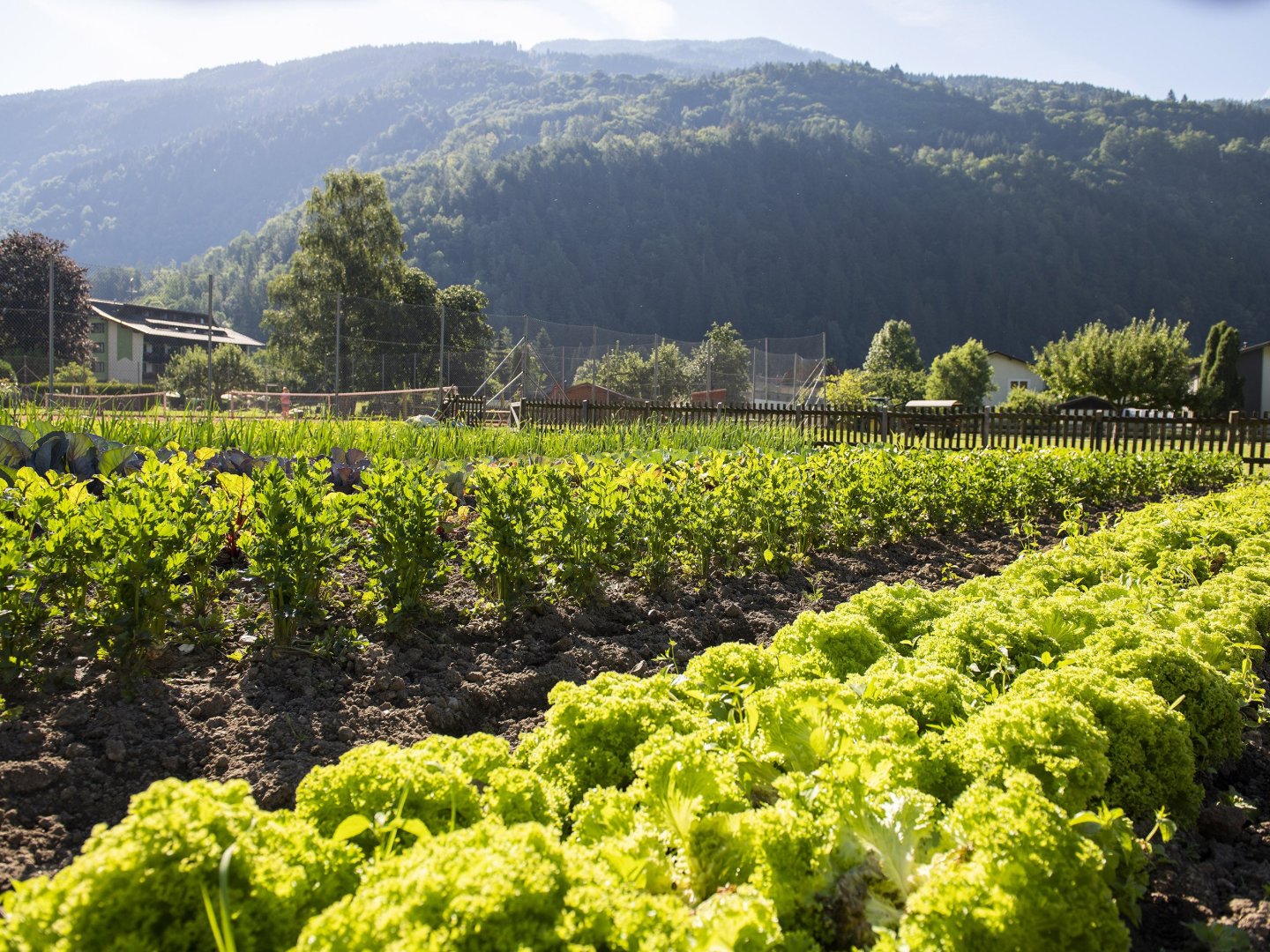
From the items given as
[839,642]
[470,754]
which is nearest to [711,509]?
[839,642]

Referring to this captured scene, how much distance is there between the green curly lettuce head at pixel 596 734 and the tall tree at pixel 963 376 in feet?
193

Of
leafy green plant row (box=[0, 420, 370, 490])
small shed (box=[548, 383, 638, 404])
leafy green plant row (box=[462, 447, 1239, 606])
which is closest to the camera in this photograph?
leafy green plant row (box=[462, 447, 1239, 606])

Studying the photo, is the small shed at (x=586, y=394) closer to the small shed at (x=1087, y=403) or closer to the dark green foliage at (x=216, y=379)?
the dark green foliage at (x=216, y=379)

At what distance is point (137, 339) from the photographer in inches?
1633

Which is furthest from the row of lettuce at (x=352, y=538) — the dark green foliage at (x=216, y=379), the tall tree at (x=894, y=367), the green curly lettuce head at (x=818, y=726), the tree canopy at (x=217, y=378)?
the tall tree at (x=894, y=367)

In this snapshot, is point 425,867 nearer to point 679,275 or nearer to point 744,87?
point 679,275

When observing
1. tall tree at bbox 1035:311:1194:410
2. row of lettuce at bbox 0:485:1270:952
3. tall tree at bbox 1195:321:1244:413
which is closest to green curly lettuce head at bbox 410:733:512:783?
row of lettuce at bbox 0:485:1270:952

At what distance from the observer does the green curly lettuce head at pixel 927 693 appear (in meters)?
2.12

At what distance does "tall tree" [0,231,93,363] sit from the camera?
43.7 ft

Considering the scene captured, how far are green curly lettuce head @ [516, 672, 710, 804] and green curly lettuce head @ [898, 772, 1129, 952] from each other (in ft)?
2.13

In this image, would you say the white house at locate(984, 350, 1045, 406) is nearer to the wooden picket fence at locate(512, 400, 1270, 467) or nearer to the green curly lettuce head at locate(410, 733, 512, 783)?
the wooden picket fence at locate(512, 400, 1270, 467)

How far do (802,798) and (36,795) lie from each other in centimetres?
200

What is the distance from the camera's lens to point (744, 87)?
643ft

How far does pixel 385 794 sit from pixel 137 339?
155ft
